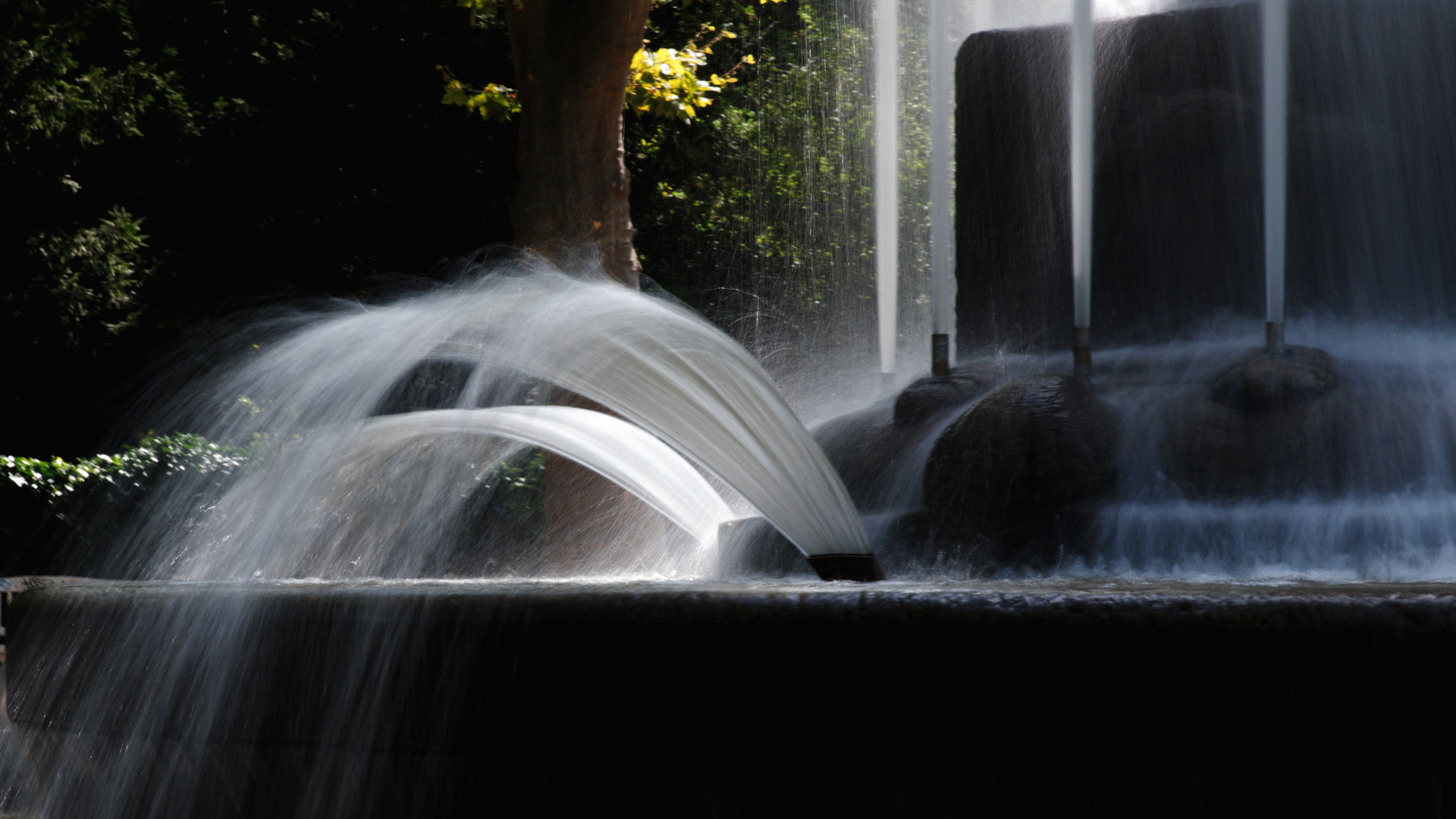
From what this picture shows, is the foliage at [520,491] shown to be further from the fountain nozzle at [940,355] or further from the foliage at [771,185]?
the fountain nozzle at [940,355]

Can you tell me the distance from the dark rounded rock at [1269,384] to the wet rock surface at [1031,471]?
0.42 m

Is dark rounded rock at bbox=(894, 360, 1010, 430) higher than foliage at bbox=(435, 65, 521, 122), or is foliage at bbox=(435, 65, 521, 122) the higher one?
foliage at bbox=(435, 65, 521, 122)

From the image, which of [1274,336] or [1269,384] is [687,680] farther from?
[1274,336]

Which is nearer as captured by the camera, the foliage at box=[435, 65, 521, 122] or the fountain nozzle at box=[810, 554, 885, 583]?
the fountain nozzle at box=[810, 554, 885, 583]

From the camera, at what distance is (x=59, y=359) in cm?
1009

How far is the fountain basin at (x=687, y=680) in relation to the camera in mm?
1537

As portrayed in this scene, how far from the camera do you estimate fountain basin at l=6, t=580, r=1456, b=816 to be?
1537mm

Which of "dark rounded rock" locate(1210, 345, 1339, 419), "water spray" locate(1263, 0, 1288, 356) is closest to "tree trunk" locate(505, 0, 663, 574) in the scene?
"water spray" locate(1263, 0, 1288, 356)

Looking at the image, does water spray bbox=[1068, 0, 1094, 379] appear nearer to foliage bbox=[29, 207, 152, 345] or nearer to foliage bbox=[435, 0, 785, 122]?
foliage bbox=[435, 0, 785, 122]

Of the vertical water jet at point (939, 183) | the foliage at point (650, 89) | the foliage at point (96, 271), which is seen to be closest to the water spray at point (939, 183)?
the vertical water jet at point (939, 183)

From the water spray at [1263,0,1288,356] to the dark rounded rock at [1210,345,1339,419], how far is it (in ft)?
2.36

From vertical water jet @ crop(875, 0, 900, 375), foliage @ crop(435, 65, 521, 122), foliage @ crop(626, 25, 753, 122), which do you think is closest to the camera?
vertical water jet @ crop(875, 0, 900, 375)

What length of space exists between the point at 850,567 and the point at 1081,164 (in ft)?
10.3

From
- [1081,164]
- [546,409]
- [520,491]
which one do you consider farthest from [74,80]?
[1081,164]
